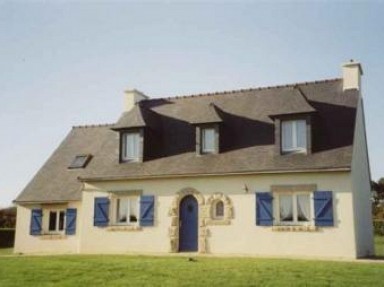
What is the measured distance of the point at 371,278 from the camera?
39.0 ft

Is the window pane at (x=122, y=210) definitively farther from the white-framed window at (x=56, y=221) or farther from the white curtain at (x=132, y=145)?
the white-framed window at (x=56, y=221)

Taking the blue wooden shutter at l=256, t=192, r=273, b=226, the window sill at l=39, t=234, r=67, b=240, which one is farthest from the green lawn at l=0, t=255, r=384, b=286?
the window sill at l=39, t=234, r=67, b=240

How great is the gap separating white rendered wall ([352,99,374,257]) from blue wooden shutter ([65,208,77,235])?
42.8 feet

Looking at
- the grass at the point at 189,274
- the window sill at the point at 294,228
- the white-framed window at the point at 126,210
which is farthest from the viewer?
the white-framed window at the point at 126,210

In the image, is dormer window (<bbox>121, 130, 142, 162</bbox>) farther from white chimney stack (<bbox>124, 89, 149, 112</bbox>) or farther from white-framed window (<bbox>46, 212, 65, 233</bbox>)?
white-framed window (<bbox>46, 212, 65, 233</bbox>)

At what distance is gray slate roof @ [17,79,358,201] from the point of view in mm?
19141

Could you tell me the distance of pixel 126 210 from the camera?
70.4 feet

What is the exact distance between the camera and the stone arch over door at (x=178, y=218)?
19.8 m

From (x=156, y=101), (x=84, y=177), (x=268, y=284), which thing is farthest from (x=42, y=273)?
(x=156, y=101)

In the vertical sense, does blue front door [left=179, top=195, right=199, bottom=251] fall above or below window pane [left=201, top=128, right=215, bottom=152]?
below

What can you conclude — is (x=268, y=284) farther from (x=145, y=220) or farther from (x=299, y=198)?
(x=145, y=220)

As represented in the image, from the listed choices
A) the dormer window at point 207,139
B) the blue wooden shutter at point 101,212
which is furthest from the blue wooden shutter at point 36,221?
the dormer window at point 207,139

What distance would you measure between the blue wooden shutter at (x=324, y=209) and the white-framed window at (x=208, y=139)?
5171 mm

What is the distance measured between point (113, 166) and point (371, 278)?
Answer: 527 inches
